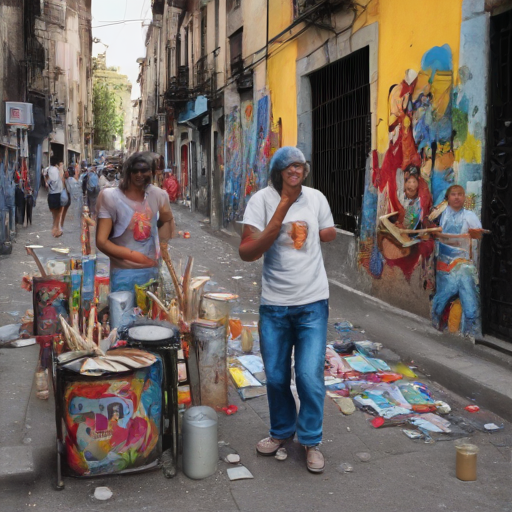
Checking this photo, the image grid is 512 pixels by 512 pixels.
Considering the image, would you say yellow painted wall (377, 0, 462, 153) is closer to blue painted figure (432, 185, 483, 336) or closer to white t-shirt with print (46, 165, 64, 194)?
blue painted figure (432, 185, 483, 336)

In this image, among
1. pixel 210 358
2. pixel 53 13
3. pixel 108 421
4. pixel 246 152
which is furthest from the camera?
pixel 53 13

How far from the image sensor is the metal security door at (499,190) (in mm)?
5312

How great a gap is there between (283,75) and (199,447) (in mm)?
9100

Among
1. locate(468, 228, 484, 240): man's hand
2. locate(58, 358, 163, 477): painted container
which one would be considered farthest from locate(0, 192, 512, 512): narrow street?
locate(468, 228, 484, 240): man's hand

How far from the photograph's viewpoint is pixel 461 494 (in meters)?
3.23

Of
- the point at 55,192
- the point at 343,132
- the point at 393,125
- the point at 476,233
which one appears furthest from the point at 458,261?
the point at 55,192

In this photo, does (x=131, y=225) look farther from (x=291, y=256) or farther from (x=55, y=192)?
(x=55, y=192)

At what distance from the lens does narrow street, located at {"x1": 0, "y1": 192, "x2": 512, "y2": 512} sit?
3135 mm

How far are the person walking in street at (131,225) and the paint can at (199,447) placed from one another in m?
1.50

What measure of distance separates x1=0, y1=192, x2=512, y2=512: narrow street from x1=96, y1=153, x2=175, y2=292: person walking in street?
3.70ft

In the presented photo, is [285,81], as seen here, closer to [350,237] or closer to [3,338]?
[350,237]

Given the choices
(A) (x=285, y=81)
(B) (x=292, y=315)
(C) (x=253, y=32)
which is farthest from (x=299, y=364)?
(C) (x=253, y=32)

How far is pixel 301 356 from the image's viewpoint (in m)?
3.45

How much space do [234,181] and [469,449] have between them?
40.1 feet
